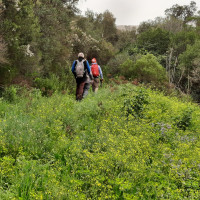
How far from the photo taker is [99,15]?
29578 mm

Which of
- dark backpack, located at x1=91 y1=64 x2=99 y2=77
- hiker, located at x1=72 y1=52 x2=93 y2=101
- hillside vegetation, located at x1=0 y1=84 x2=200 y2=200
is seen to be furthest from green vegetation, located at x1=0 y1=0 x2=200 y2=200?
dark backpack, located at x1=91 y1=64 x2=99 y2=77

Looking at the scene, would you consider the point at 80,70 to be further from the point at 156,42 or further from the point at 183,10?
the point at 183,10

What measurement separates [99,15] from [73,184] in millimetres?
29549

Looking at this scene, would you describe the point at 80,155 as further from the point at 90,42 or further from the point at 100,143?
the point at 90,42

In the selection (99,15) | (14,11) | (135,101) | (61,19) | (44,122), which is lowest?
(44,122)

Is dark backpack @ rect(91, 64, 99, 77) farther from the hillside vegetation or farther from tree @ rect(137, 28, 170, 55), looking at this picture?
tree @ rect(137, 28, 170, 55)

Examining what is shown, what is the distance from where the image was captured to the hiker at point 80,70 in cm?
813

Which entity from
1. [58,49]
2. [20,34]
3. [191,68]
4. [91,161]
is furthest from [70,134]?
[191,68]

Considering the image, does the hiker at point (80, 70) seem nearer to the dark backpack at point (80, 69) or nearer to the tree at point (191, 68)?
the dark backpack at point (80, 69)

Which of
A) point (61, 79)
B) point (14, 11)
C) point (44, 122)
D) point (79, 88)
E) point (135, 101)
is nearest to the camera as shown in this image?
point (44, 122)

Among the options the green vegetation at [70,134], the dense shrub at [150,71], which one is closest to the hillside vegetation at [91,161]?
the green vegetation at [70,134]

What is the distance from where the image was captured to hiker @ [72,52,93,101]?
8.13 m

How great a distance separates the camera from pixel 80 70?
8.11 metres

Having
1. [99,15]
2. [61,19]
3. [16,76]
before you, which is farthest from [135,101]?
[99,15]
